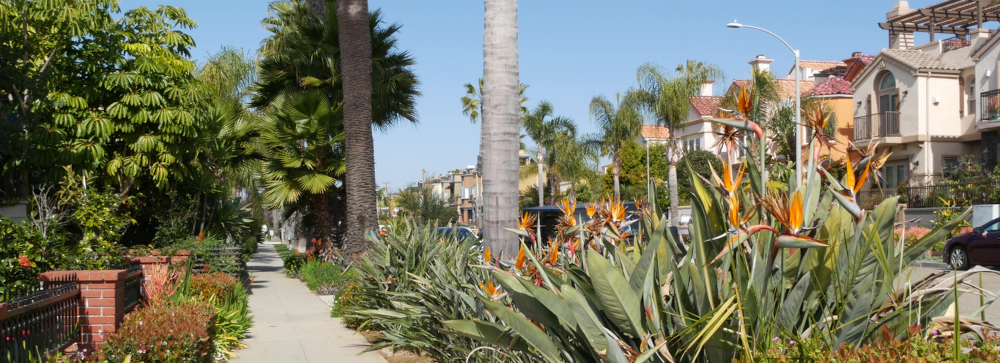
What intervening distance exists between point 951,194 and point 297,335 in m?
26.4

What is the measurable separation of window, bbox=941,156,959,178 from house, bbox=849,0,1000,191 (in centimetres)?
4

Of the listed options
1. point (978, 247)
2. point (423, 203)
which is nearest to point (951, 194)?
point (978, 247)

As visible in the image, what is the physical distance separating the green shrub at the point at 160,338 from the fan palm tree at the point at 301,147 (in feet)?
36.4

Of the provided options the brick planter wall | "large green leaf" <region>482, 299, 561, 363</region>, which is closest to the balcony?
the brick planter wall

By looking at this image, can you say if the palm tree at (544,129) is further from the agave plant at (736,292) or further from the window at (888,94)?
the agave plant at (736,292)

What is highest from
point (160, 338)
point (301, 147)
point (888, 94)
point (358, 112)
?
point (888, 94)

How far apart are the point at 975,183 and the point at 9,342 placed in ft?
100

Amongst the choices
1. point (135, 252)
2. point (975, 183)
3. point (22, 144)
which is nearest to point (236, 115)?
point (135, 252)

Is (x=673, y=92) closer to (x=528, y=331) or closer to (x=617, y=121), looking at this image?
(x=617, y=121)

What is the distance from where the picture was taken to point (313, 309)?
12.9 metres

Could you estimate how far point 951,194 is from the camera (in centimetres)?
2828

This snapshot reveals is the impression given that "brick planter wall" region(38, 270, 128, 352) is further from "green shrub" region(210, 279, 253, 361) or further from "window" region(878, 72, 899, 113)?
"window" region(878, 72, 899, 113)

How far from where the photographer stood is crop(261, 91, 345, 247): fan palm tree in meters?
18.2

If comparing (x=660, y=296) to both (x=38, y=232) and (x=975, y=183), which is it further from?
(x=975, y=183)
